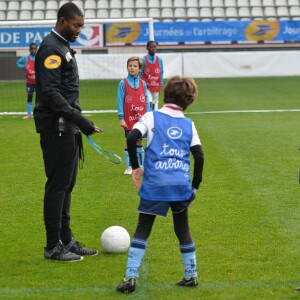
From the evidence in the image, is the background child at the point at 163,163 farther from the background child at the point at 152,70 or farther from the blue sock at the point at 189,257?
the background child at the point at 152,70

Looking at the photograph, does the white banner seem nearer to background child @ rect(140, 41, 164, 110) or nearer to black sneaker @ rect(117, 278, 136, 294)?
background child @ rect(140, 41, 164, 110)

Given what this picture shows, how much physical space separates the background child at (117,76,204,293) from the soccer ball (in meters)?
1.16

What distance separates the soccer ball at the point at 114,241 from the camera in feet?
23.5

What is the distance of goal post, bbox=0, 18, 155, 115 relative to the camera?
84.8ft

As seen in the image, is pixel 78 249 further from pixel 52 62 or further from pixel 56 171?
pixel 52 62

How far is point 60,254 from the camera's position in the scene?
23.0ft

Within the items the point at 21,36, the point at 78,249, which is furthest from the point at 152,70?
the point at 78,249

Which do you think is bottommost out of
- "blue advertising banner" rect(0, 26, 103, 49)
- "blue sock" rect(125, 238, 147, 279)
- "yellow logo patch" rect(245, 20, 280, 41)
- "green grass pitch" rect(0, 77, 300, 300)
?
"green grass pitch" rect(0, 77, 300, 300)

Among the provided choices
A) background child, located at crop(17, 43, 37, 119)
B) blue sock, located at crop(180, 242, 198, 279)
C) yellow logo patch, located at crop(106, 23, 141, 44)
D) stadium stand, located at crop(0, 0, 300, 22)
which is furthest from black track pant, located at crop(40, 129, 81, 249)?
stadium stand, located at crop(0, 0, 300, 22)

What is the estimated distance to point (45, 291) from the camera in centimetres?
610

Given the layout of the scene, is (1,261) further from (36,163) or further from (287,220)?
(36,163)

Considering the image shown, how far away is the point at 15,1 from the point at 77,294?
118 ft

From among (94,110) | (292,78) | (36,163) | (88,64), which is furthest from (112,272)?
(292,78)

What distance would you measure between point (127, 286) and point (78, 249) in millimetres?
1347
